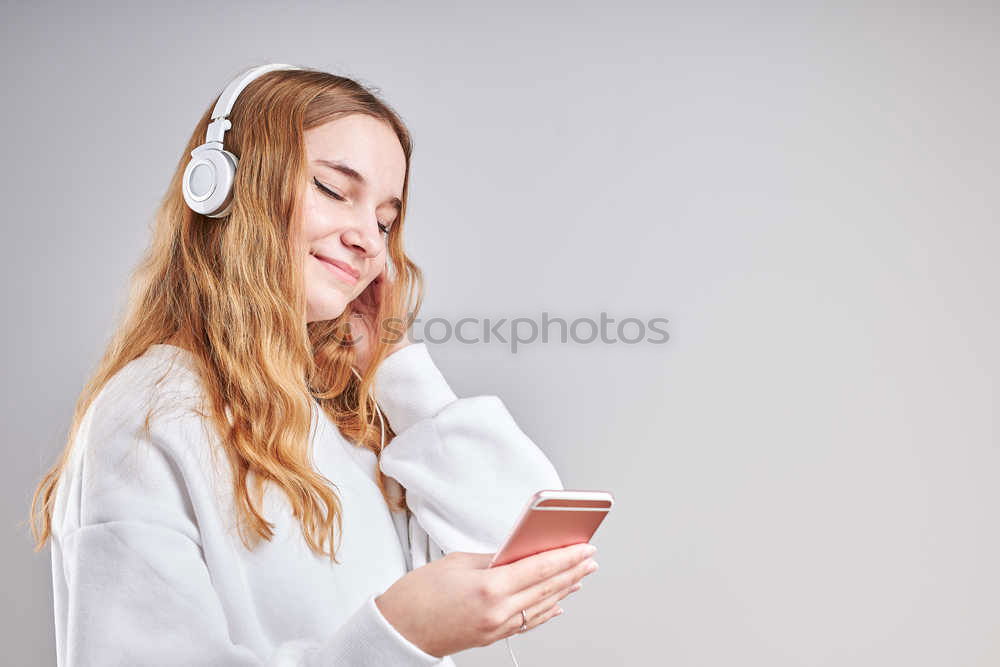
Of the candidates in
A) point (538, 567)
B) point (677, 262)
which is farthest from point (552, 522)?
point (677, 262)

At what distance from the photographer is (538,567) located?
0.83 m

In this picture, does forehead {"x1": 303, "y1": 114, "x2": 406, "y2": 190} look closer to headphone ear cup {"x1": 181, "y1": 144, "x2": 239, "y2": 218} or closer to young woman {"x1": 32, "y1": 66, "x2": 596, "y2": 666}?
young woman {"x1": 32, "y1": 66, "x2": 596, "y2": 666}

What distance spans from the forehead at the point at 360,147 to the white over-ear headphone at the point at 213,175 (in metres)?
0.10

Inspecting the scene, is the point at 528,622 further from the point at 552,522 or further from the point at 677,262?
the point at 677,262

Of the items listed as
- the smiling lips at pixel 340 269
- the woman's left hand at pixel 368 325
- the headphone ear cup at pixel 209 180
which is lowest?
the woman's left hand at pixel 368 325

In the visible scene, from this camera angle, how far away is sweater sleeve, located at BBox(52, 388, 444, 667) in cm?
79

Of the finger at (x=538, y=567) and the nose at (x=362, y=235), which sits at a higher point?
the nose at (x=362, y=235)

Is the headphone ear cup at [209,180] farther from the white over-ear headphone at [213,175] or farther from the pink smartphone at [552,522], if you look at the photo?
the pink smartphone at [552,522]

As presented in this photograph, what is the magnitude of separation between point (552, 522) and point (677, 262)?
1241 mm

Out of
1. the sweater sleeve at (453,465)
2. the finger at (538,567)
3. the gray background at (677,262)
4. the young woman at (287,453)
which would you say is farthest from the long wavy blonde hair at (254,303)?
the gray background at (677,262)

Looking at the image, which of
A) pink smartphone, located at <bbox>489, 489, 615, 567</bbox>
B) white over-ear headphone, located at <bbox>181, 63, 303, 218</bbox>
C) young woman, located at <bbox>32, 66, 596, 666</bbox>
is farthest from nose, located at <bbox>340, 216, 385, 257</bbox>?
pink smartphone, located at <bbox>489, 489, 615, 567</bbox>

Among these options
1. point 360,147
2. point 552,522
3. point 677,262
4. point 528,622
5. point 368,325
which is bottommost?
point 528,622

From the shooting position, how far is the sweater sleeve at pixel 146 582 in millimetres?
793

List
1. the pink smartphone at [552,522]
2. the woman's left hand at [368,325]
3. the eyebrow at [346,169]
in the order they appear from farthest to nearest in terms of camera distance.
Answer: the woman's left hand at [368,325] < the eyebrow at [346,169] < the pink smartphone at [552,522]
